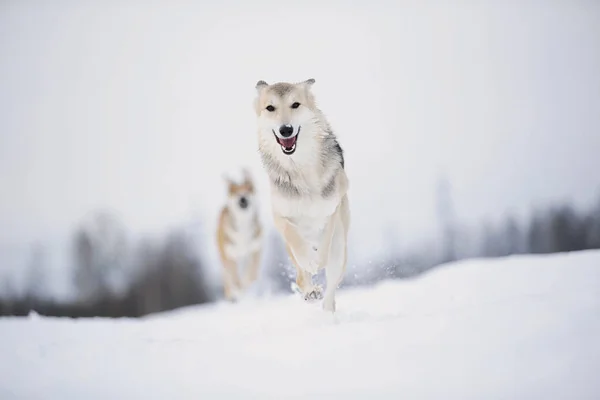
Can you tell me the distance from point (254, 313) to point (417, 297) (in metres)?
1.94

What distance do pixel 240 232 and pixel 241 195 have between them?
2.38 feet

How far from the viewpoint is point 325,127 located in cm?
479

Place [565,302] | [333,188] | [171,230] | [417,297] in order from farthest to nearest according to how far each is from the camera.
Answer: [171,230]
[417,297]
[333,188]
[565,302]

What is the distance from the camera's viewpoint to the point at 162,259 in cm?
1455

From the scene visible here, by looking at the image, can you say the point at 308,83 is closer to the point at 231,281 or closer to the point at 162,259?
the point at 231,281

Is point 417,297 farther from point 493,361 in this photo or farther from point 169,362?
point 169,362

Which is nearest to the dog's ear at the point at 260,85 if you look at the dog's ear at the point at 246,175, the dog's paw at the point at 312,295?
the dog's paw at the point at 312,295

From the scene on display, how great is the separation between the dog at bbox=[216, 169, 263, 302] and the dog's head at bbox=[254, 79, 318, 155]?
5.19 metres

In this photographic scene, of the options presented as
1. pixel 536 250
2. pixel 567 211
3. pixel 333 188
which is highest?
pixel 333 188

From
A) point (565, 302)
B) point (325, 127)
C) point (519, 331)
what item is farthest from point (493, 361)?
point (325, 127)

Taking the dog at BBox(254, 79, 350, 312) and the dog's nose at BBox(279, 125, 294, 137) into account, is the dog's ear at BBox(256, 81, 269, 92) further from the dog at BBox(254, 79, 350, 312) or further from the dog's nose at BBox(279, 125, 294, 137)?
the dog's nose at BBox(279, 125, 294, 137)

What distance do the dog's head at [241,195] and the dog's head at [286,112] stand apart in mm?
5335

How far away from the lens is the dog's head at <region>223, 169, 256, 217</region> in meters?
10.0

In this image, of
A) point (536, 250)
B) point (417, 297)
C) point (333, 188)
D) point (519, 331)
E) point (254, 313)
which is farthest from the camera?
point (536, 250)
